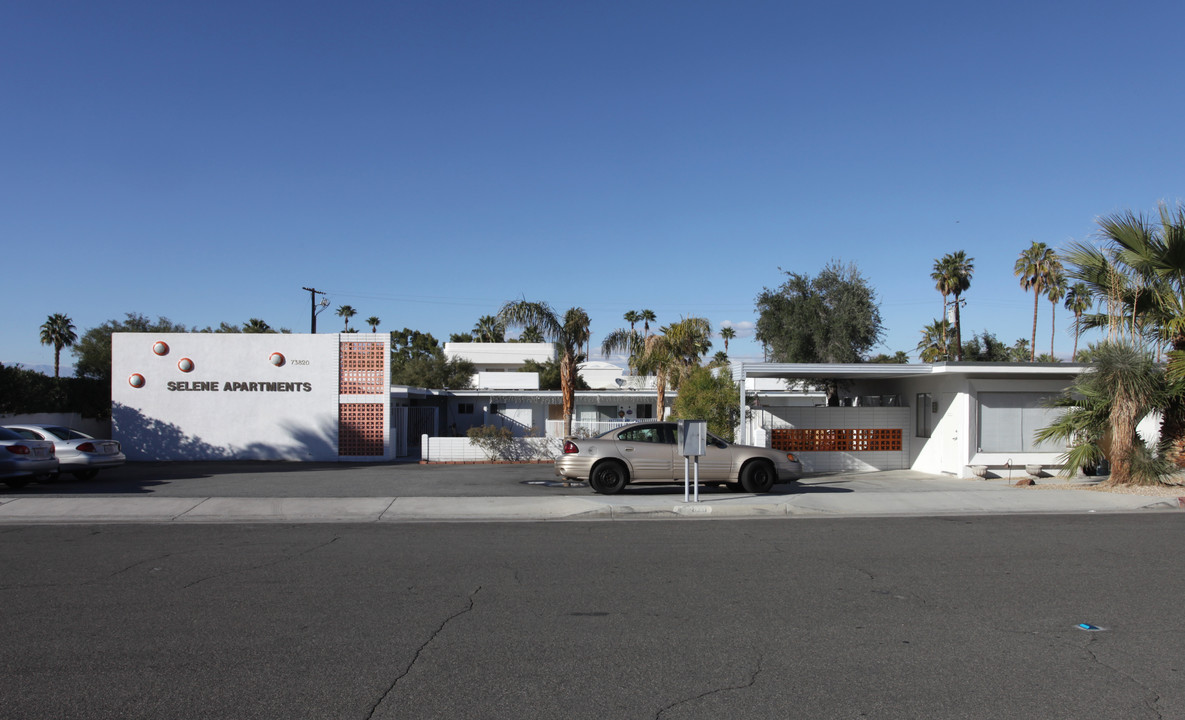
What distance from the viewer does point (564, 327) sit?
2855cm

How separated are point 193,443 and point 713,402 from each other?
58.7 ft

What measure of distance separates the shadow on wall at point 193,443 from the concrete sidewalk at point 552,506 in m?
12.6

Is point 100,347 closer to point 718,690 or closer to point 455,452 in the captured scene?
point 455,452

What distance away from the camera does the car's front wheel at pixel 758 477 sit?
16.6m

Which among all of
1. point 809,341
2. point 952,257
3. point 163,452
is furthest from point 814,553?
point 952,257

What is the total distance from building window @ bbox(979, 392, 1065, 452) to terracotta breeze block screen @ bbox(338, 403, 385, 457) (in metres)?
18.8

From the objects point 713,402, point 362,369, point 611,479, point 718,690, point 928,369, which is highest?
point 928,369

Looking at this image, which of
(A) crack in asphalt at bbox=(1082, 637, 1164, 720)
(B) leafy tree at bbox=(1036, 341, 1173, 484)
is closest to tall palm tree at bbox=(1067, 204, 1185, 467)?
(B) leafy tree at bbox=(1036, 341, 1173, 484)

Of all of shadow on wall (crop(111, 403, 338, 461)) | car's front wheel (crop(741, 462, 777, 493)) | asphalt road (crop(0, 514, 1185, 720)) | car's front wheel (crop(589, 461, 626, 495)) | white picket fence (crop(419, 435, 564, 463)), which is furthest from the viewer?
shadow on wall (crop(111, 403, 338, 461))

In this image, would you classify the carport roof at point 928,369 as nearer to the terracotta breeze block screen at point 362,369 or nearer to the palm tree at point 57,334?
the terracotta breeze block screen at point 362,369

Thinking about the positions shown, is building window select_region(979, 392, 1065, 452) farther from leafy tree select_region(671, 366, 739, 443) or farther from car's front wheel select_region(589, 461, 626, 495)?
car's front wheel select_region(589, 461, 626, 495)

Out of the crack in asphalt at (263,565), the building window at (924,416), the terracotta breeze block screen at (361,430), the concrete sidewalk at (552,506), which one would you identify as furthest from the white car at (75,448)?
the building window at (924,416)

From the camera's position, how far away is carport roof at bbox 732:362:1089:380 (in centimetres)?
1952

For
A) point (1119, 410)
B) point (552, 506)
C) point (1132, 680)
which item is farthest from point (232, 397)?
point (1132, 680)
